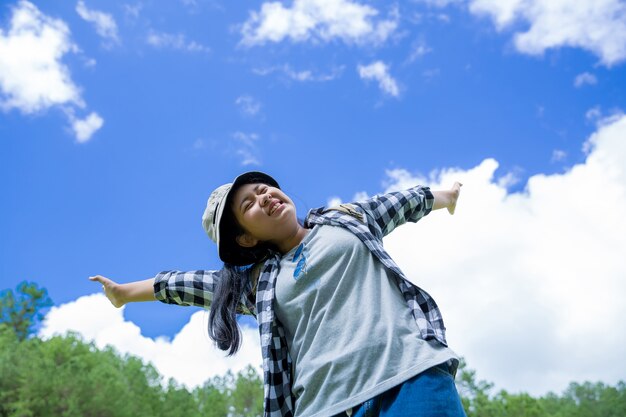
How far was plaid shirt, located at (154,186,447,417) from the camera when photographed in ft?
5.26

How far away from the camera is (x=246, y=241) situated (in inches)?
75.9

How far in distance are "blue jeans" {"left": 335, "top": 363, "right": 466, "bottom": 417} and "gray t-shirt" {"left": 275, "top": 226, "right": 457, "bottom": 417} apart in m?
A: 0.02

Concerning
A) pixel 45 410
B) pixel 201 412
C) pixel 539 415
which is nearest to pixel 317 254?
pixel 45 410

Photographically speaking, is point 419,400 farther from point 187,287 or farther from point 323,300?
point 187,287

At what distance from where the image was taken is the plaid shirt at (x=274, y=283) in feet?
5.26

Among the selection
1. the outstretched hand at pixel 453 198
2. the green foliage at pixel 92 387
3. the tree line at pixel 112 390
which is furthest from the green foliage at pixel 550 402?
the outstretched hand at pixel 453 198

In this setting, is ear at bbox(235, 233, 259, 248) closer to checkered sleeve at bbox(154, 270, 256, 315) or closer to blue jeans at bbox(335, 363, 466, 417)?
checkered sleeve at bbox(154, 270, 256, 315)

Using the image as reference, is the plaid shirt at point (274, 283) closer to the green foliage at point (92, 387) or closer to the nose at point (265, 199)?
the nose at point (265, 199)

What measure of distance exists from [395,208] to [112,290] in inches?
35.4

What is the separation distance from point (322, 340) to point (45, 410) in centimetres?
1032

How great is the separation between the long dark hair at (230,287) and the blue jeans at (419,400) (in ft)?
1.52

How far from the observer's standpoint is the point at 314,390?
1520 mm

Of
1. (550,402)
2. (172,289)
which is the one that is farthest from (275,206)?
(550,402)

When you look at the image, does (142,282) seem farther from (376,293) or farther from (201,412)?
(201,412)
